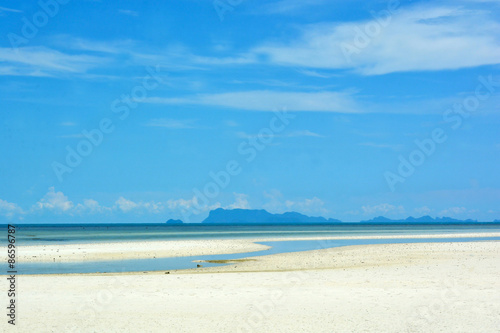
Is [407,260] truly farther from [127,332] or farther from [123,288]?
[127,332]

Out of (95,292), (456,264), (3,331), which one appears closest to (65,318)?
(3,331)

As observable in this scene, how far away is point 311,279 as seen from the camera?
23.8m

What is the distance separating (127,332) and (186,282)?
8.91 metres

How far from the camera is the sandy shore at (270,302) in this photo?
14.9m

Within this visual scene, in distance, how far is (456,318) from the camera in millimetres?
15297

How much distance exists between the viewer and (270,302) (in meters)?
18.0

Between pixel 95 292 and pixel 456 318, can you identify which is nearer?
pixel 456 318

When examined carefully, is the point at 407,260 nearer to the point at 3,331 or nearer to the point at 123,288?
the point at 123,288

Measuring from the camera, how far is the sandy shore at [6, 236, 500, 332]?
48.8 feet

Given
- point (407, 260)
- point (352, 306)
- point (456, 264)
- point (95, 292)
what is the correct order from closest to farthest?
point (352, 306), point (95, 292), point (456, 264), point (407, 260)

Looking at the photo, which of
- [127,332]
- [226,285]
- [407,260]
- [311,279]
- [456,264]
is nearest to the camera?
→ [127,332]

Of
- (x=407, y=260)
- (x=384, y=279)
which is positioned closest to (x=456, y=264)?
(x=407, y=260)

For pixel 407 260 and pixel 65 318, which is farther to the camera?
pixel 407 260

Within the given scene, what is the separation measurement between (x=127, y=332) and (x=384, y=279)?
506 inches
